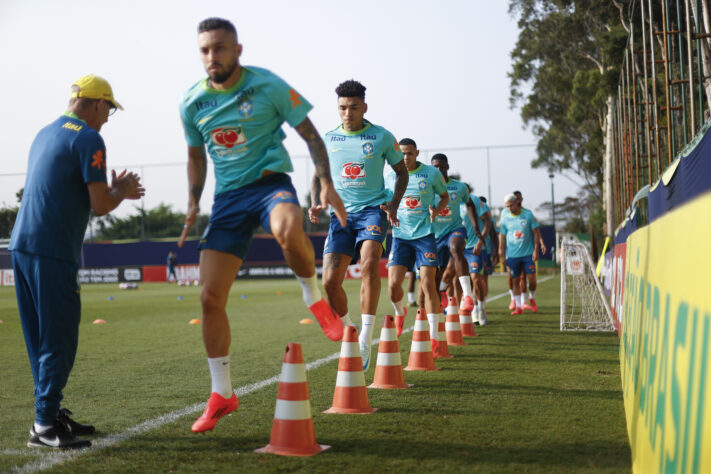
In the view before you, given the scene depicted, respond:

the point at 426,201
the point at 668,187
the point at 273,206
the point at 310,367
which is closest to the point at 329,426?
the point at 273,206

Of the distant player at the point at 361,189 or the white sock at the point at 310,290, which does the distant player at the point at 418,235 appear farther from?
the white sock at the point at 310,290

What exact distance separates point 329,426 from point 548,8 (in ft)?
133

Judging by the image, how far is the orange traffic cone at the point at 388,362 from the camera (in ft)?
18.6

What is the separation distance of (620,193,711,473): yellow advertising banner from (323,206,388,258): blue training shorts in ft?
9.86

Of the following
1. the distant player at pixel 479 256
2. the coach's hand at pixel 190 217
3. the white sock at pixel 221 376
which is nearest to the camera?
the white sock at pixel 221 376

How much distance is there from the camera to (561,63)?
41.8m

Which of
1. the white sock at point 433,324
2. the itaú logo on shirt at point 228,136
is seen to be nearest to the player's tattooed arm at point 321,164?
the itaú logo on shirt at point 228,136

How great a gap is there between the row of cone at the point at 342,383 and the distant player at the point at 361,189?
610mm

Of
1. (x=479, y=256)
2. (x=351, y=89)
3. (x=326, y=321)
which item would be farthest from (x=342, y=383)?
(x=479, y=256)

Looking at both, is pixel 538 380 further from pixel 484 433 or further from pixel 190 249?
pixel 190 249

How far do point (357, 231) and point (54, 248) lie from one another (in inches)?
120

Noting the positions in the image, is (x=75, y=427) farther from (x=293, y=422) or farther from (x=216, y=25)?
(x=216, y=25)

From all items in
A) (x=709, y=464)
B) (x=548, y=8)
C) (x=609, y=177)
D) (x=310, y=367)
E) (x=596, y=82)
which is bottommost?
(x=310, y=367)

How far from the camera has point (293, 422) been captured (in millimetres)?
3736
